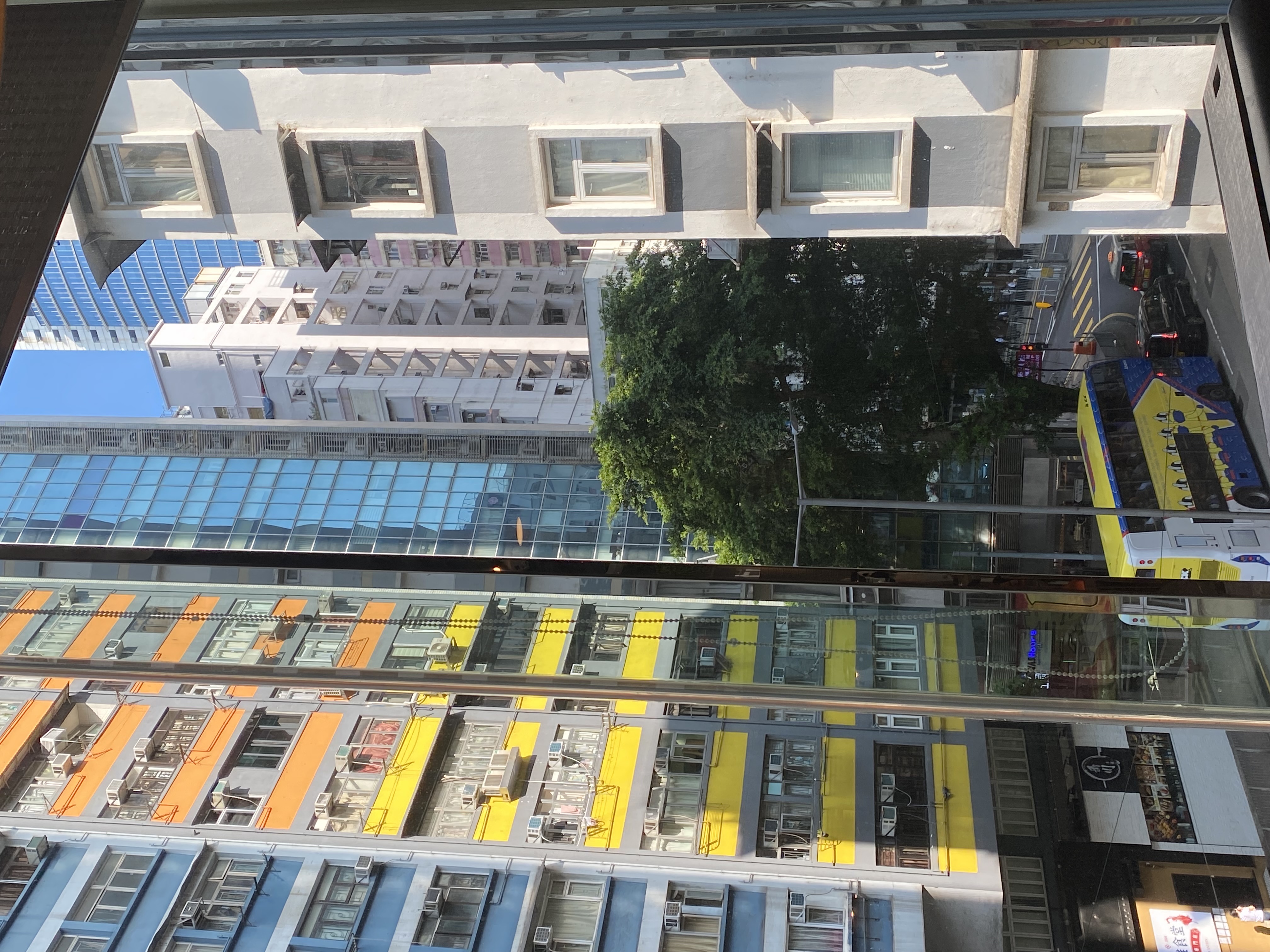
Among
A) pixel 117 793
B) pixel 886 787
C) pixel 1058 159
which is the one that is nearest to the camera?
pixel 1058 159

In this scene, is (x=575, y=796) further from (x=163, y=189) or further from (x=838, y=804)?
(x=163, y=189)

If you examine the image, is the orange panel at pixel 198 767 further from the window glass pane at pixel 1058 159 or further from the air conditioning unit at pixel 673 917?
the window glass pane at pixel 1058 159

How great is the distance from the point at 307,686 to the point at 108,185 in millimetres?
4174

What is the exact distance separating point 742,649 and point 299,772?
6136 millimetres

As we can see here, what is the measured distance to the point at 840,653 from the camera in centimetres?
122

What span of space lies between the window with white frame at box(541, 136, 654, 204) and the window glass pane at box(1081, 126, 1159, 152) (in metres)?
1.97

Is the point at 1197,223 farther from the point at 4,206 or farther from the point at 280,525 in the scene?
the point at 280,525

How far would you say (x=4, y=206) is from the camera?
0.73m

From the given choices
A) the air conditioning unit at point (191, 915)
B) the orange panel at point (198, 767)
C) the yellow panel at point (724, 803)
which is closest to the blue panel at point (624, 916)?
the yellow panel at point (724, 803)

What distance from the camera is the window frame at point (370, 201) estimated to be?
456 centimetres

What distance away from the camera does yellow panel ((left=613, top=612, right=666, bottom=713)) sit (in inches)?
48.6

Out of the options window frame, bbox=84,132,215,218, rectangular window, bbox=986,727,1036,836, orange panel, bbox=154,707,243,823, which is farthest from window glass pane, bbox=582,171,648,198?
orange panel, bbox=154,707,243,823

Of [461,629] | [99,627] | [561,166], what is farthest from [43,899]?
[461,629]

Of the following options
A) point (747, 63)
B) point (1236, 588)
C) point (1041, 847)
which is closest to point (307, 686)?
point (1236, 588)
